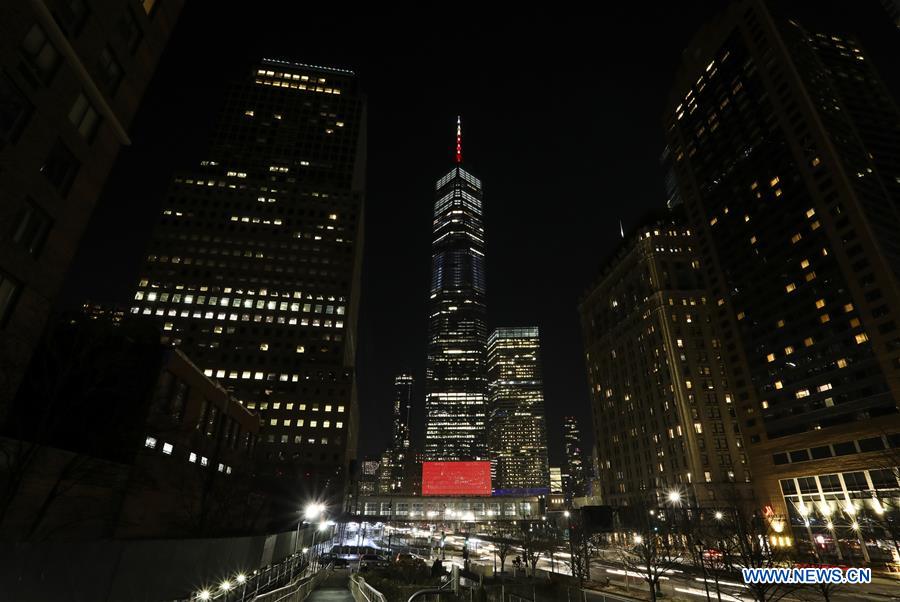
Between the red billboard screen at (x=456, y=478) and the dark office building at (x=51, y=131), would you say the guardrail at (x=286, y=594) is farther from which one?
the red billboard screen at (x=456, y=478)

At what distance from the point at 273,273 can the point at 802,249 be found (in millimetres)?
130224

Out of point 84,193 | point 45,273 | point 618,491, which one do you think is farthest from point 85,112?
point 618,491

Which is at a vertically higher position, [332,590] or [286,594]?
[286,594]

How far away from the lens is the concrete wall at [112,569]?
37.9 ft

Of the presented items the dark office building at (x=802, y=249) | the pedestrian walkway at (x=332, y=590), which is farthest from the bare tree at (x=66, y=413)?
the dark office building at (x=802, y=249)

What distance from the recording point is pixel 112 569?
14805 millimetres

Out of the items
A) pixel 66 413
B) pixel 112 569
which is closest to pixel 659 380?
pixel 66 413

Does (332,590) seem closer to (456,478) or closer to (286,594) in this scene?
(286,594)

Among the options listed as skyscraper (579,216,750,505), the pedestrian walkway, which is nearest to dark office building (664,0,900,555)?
skyscraper (579,216,750,505)

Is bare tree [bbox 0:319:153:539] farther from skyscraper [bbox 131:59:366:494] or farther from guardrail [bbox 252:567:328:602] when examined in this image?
skyscraper [bbox 131:59:366:494]

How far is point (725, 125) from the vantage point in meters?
124

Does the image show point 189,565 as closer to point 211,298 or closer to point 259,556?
point 259,556

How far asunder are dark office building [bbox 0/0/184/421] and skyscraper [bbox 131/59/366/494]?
8085 cm

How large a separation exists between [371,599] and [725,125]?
476 ft
